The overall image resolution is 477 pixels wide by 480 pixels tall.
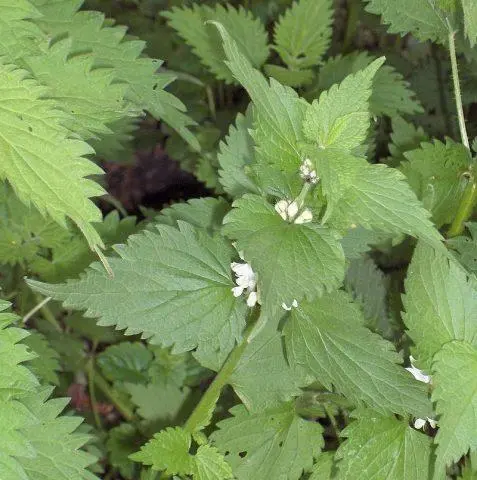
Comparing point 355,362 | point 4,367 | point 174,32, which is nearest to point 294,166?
point 355,362

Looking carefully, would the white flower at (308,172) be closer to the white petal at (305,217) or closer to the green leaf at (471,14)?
the white petal at (305,217)

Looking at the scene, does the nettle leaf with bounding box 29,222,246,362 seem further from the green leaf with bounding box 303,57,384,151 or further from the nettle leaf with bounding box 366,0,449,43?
the nettle leaf with bounding box 366,0,449,43

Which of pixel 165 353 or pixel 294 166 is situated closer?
pixel 294 166

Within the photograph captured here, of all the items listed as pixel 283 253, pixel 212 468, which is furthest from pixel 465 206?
pixel 212 468

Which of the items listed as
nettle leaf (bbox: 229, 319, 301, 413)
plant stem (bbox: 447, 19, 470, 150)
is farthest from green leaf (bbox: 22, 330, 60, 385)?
plant stem (bbox: 447, 19, 470, 150)

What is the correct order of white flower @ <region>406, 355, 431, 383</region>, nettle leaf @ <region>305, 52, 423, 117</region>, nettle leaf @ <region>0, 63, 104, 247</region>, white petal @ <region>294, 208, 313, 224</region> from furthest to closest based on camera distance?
nettle leaf @ <region>305, 52, 423, 117</region> → white flower @ <region>406, 355, 431, 383</region> → white petal @ <region>294, 208, 313, 224</region> → nettle leaf @ <region>0, 63, 104, 247</region>

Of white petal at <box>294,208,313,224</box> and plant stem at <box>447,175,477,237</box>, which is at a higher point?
white petal at <box>294,208,313,224</box>

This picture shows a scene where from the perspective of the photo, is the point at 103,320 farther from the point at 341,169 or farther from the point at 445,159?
the point at 445,159

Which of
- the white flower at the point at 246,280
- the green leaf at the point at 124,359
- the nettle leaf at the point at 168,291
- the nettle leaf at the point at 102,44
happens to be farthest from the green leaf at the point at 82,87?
the green leaf at the point at 124,359
